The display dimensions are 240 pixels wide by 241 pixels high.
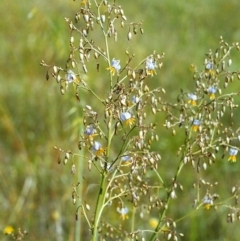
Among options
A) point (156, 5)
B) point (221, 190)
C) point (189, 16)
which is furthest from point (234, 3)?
point (221, 190)

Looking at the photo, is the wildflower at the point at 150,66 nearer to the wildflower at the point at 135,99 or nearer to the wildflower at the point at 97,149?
the wildflower at the point at 135,99

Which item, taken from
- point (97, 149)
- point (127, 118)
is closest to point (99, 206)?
point (97, 149)

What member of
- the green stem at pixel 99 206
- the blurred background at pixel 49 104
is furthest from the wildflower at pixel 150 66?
the blurred background at pixel 49 104

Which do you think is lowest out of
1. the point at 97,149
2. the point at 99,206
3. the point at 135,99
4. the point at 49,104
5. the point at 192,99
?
the point at 99,206

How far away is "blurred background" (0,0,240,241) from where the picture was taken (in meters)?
4.24

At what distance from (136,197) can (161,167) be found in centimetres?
335

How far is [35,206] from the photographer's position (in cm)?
470

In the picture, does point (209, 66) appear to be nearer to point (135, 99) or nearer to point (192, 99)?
point (192, 99)

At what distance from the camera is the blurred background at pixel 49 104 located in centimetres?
424

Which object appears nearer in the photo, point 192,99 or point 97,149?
point 97,149

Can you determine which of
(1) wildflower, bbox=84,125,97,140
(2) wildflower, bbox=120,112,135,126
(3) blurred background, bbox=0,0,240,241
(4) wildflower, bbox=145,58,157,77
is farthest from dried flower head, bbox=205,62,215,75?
(3) blurred background, bbox=0,0,240,241

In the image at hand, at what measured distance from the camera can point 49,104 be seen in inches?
225

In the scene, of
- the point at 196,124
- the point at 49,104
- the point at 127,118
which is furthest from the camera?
the point at 49,104

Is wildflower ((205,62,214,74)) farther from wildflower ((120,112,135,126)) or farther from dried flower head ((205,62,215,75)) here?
wildflower ((120,112,135,126))
